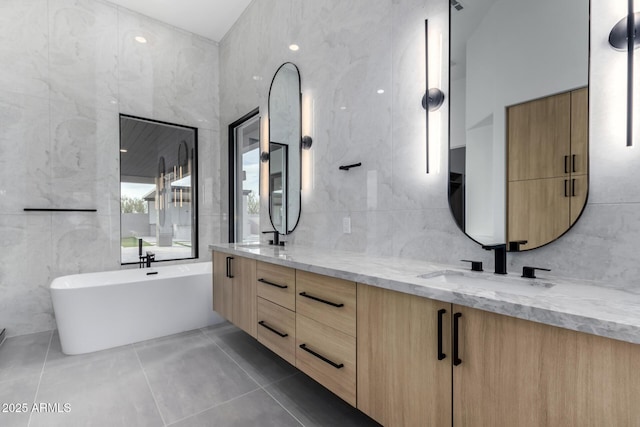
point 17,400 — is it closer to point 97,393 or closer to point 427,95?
point 97,393

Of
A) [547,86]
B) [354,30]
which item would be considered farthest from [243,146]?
[547,86]

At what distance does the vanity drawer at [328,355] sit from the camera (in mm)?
1346

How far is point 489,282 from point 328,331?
744 millimetres

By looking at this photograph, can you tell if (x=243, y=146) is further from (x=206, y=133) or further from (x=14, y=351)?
(x=14, y=351)

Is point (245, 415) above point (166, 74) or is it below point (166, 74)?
below

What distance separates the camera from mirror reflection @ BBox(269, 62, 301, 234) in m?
2.67

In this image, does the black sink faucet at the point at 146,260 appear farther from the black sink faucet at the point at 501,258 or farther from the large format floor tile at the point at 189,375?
the black sink faucet at the point at 501,258

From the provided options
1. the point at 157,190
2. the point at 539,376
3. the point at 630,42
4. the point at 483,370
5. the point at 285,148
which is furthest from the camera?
the point at 157,190

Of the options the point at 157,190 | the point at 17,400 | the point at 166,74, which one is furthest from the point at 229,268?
the point at 166,74

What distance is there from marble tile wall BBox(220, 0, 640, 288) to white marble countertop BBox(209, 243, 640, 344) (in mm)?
144

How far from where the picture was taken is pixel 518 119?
51.3 inches

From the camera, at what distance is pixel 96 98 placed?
3293mm

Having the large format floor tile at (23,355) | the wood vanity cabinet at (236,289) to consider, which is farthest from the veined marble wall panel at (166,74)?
the large format floor tile at (23,355)

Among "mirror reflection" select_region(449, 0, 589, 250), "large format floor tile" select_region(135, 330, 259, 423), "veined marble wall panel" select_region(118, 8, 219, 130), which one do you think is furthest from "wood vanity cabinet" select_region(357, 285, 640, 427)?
"veined marble wall panel" select_region(118, 8, 219, 130)
